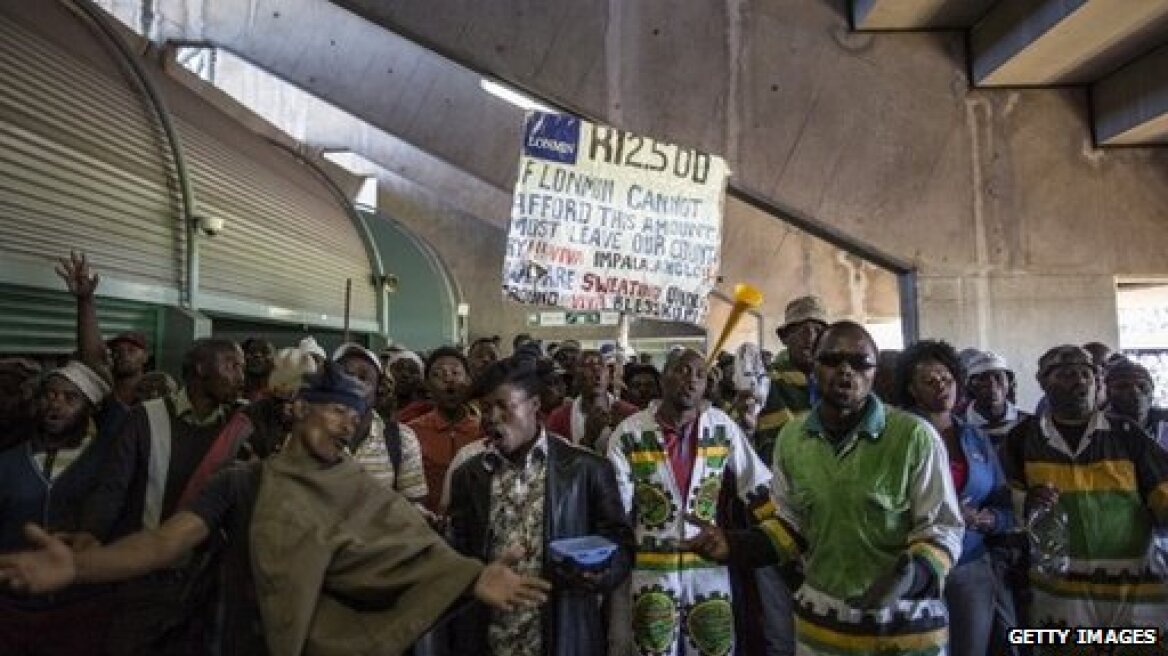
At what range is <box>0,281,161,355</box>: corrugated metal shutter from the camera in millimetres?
4160

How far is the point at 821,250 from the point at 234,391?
36.6ft

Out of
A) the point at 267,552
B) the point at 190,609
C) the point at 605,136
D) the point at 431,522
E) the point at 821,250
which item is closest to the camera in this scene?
the point at 267,552

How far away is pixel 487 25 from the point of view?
6051 mm

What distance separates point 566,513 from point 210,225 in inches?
179

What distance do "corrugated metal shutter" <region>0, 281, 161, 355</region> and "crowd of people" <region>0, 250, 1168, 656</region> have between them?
1.82 feet

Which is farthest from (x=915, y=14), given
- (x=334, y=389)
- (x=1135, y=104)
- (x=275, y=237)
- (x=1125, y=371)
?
(x=275, y=237)

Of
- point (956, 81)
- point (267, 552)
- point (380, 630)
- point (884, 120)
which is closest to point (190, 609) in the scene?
point (267, 552)

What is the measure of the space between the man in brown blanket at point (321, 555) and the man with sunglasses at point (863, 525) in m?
0.85

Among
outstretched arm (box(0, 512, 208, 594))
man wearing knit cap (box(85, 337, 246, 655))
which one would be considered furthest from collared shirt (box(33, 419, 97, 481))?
outstretched arm (box(0, 512, 208, 594))

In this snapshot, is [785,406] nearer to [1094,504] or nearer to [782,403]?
[782,403]

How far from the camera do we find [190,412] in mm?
3088

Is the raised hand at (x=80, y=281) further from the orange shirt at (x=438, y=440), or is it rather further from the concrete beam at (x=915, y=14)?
the concrete beam at (x=915, y=14)

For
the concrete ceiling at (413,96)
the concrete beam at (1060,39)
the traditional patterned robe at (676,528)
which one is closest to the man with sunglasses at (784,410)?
the traditional patterned robe at (676,528)

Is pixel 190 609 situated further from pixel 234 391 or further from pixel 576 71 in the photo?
pixel 576 71
